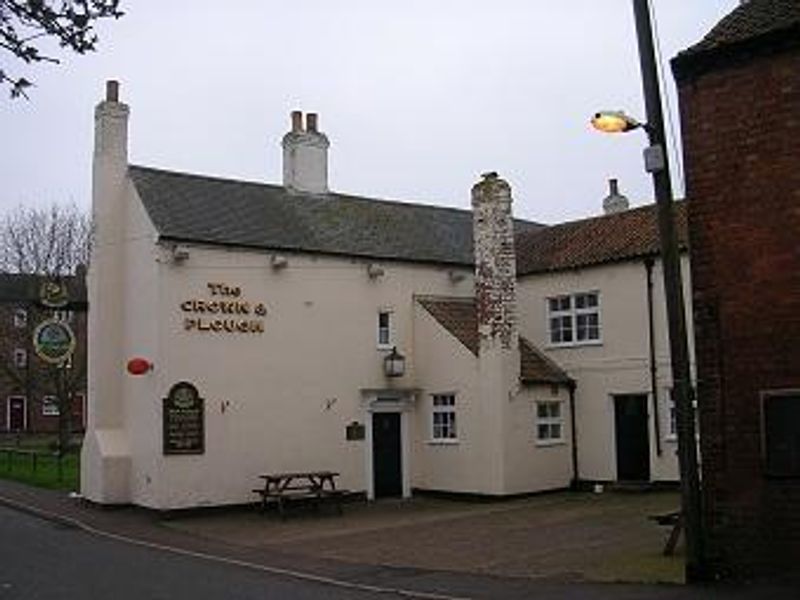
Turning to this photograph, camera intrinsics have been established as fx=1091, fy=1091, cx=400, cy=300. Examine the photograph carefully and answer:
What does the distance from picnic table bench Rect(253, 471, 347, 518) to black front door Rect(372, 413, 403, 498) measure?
187cm

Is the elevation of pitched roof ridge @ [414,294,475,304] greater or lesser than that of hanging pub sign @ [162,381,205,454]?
greater

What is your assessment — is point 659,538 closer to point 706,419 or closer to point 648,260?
point 706,419

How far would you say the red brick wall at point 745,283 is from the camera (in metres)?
12.4

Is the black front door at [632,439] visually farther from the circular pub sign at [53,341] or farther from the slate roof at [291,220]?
the circular pub sign at [53,341]

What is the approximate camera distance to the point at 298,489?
25516 millimetres

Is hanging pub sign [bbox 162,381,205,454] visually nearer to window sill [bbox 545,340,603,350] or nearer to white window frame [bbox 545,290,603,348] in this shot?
window sill [bbox 545,340,603,350]

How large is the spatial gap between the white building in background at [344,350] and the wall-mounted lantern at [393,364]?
7.2 inches

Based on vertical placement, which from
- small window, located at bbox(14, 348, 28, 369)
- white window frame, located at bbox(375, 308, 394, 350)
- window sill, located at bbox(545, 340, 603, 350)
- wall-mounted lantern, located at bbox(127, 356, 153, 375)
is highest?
small window, located at bbox(14, 348, 28, 369)

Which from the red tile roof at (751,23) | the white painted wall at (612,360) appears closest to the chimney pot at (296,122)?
the white painted wall at (612,360)

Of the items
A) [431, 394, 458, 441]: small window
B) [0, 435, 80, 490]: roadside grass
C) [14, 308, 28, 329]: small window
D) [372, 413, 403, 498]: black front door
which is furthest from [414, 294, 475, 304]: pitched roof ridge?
[14, 308, 28, 329]: small window

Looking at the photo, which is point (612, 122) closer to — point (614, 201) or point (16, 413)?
point (614, 201)

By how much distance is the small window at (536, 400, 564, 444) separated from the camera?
89.4 ft

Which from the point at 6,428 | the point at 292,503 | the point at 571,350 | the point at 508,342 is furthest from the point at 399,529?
the point at 6,428

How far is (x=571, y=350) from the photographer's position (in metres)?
28.5
